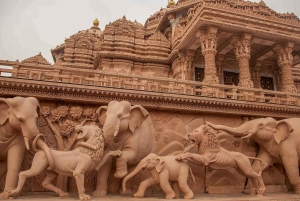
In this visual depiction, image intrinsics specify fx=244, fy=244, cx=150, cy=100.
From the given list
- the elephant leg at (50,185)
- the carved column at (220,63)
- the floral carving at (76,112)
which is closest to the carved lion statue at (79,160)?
the elephant leg at (50,185)

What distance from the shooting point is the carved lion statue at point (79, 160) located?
4.65m

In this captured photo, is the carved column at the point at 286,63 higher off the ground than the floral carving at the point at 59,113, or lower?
higher

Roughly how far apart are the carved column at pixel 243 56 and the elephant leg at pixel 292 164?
228 inches

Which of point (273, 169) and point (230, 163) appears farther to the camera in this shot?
point (273, 169)

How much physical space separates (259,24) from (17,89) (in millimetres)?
12462

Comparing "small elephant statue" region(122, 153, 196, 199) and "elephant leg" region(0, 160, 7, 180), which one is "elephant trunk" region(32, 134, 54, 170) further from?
"small elephant statue" region(122, 153, 196, 199)

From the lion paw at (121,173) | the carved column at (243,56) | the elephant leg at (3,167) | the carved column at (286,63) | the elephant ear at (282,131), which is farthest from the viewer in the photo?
the carved column at (286,63)

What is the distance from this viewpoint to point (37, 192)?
5.43 m

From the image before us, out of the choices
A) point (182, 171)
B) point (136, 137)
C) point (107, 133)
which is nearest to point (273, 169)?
point (182, 171)

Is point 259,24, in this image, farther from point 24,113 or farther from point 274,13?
point 24,113

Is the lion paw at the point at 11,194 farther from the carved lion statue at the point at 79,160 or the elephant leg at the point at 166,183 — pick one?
the elephant leg at the point at 166,183

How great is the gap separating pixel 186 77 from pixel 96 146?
1013 cm

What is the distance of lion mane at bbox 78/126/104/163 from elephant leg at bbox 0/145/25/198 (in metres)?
1.31

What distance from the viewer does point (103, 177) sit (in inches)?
212
